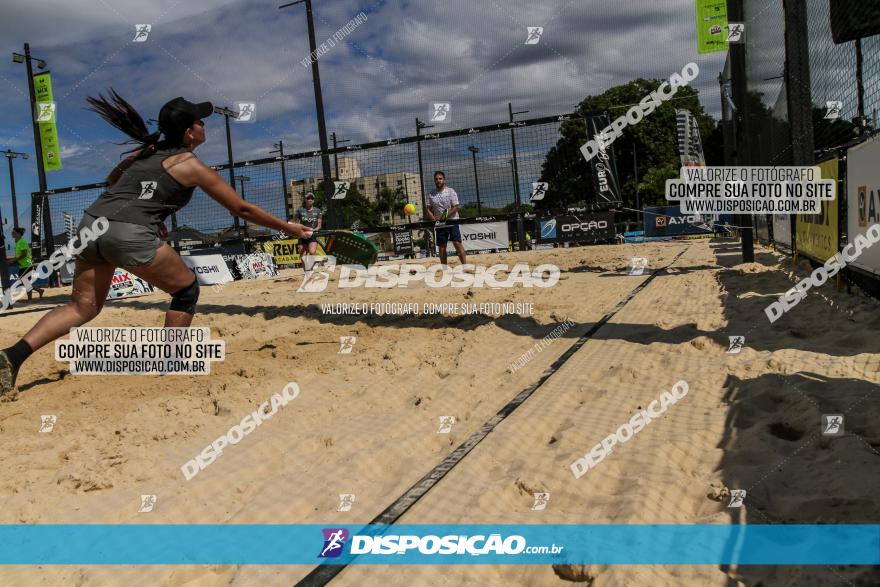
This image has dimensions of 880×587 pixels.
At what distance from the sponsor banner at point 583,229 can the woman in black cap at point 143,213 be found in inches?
806

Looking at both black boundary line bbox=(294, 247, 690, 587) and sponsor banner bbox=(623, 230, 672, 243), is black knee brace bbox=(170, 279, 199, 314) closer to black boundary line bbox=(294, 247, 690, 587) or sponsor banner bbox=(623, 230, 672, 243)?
black boundary line bbox=(294, 247, 690, 587)

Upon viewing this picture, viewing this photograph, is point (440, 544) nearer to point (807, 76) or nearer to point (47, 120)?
point (807, 76)

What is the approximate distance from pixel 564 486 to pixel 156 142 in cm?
369

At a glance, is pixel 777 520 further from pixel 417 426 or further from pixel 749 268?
pixel 749 268

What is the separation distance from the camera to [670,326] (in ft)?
17.7

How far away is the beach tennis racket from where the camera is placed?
6.69 m

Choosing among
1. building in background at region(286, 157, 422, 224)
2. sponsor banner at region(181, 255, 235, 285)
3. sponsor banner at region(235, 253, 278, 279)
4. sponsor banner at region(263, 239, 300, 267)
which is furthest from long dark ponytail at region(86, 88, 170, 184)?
sponsor banner at region(263, 239, 300, 267)

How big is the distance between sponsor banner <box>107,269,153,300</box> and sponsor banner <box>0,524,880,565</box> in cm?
1240

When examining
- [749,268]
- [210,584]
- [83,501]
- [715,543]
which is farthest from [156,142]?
[749,268]

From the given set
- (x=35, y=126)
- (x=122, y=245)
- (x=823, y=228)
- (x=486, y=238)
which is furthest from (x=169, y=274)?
(x=486, y=238)

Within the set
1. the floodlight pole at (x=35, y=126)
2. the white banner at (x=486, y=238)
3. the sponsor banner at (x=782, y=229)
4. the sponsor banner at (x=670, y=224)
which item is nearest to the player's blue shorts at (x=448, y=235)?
the sponsor banner at (x=782, y=229)

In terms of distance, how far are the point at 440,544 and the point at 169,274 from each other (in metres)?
3.03

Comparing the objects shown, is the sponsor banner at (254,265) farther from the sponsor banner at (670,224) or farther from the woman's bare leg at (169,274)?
the sponsor banner at (670,224)

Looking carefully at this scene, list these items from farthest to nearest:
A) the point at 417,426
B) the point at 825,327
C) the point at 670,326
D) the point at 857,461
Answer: the point at 670,326, the point at 825,327, the point at 417,426, the point at 857,461
